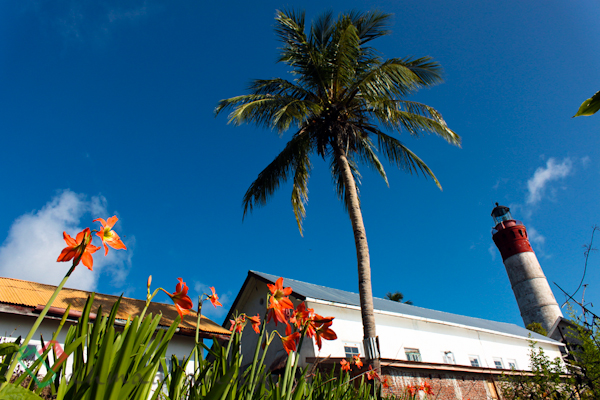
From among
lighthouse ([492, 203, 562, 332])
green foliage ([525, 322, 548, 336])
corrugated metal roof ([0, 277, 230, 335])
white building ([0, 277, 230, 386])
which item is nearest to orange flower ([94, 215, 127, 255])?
white building ([0, 277, 230, 386])

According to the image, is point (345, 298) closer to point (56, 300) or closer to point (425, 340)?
point (425, 340)

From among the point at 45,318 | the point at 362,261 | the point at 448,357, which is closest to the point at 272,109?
the point at 362,261

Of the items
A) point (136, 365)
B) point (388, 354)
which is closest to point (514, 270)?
point (388, 354)

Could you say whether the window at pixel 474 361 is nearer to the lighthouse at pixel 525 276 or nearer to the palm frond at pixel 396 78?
the palm frond at pixel 396 78

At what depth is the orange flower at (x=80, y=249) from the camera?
32.9 inches

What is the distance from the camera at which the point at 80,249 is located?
0.84 metres

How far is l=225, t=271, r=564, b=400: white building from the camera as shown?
8.12 metres

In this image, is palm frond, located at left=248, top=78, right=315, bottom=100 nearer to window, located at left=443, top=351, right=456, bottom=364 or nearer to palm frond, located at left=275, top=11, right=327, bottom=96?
palm frond, located at left=275, top=11, right=327, bottom=96

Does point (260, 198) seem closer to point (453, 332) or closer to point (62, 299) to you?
point (62, 299)

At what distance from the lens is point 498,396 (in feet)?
29.4

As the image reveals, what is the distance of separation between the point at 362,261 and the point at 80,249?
7.34 metres

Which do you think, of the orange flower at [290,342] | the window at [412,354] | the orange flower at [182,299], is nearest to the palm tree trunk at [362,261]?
the orange flower at [290,342]

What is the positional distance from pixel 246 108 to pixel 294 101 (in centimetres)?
143

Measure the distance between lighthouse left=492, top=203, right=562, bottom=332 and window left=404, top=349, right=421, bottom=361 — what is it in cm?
2259
